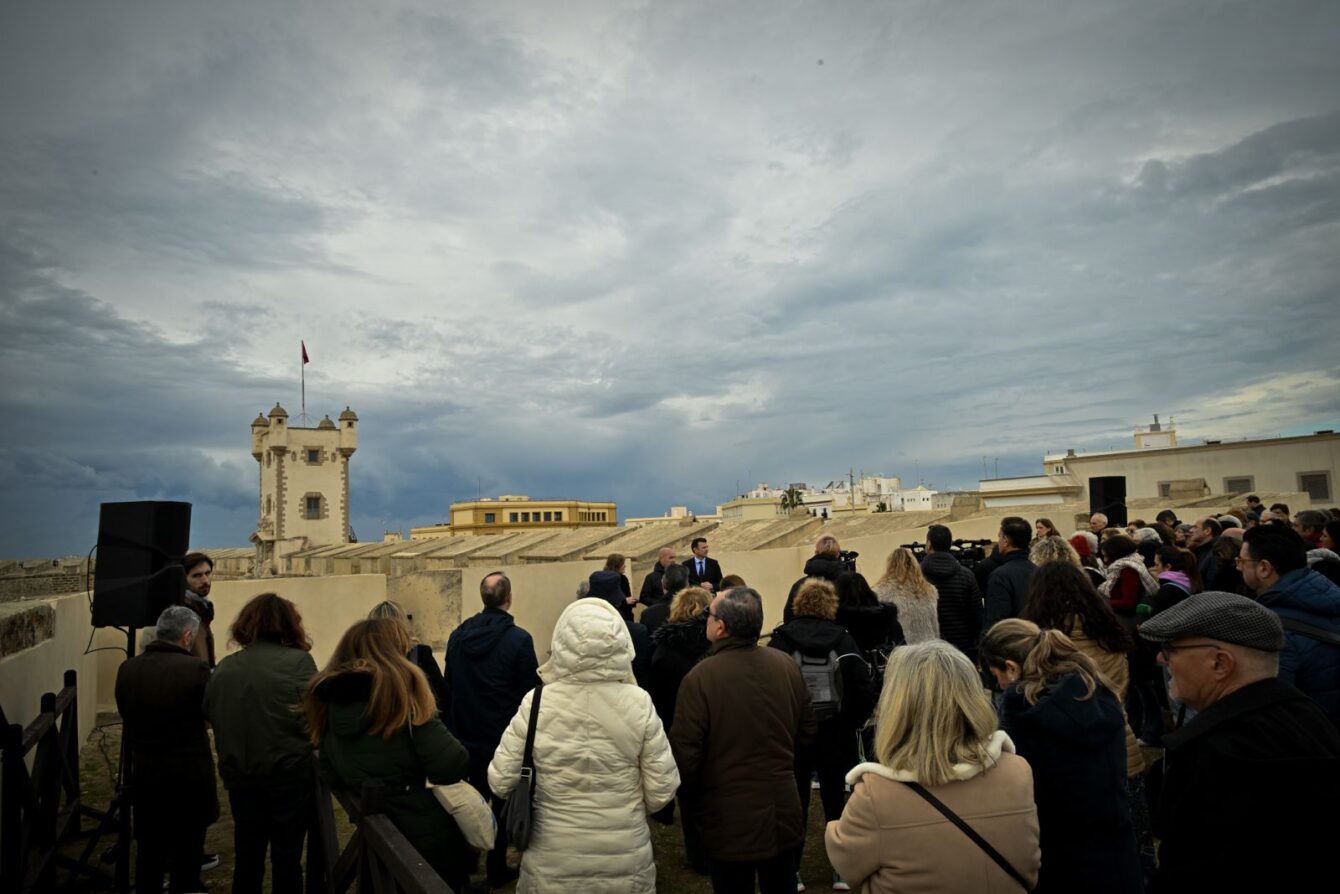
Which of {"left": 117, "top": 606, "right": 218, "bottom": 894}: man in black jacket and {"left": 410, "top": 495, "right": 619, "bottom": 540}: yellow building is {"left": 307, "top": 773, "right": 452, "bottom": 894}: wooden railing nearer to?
{"left": 117, "top": 606, "right": 218, "bottom": 894}: man in black jacket

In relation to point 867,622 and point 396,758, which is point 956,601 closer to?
point 867,622

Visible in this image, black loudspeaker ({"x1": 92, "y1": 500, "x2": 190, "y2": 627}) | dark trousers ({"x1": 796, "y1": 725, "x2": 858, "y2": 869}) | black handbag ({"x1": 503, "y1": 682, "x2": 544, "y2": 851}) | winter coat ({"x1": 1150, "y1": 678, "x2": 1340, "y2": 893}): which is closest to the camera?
winter coat ({"x1": 1150, "y1": 678, "x2": 1340, "y2": 893})

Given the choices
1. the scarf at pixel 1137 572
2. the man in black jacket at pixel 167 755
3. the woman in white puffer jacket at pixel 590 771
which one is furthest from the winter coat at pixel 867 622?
the man in black jacket at pixel 167 755

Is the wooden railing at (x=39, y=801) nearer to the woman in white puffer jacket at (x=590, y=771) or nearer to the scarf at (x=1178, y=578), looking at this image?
the woman in white puffer jacket at (x=590, y=771)

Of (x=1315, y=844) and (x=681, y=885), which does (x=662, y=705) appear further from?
(x=1315, y=844)

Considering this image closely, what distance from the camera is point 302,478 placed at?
55969mm

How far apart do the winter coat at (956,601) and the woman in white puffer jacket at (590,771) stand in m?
4.12

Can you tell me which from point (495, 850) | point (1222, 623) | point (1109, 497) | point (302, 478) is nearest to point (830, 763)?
point (495, 850)

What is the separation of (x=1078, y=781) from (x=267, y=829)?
3952mm

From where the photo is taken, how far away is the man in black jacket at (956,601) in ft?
21.7

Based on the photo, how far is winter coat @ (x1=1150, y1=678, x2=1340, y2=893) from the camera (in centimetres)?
188

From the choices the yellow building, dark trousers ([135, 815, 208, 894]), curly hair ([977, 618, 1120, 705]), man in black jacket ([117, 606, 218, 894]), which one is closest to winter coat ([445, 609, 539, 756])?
man in black jacket ([117, 606, 218, 894])

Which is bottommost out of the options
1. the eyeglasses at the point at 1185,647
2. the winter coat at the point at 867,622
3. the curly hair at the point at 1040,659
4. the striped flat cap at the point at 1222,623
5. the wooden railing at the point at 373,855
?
the wooden railing at the point at 373,855

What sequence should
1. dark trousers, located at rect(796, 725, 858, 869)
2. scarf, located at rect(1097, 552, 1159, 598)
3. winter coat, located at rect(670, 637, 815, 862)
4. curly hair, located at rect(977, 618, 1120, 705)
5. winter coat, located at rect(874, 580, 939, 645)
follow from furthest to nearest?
winter coat, located at rect(874, 580, 939, 645) < scarf, located at rect(1097, 552, 1159, 598) < dark trousers, located at rect(796, 725, 858, 869) < winter coat, located at rect(670, 637, 815, 862) < curly hair, located at rect(977, 618, 1120, 705)
